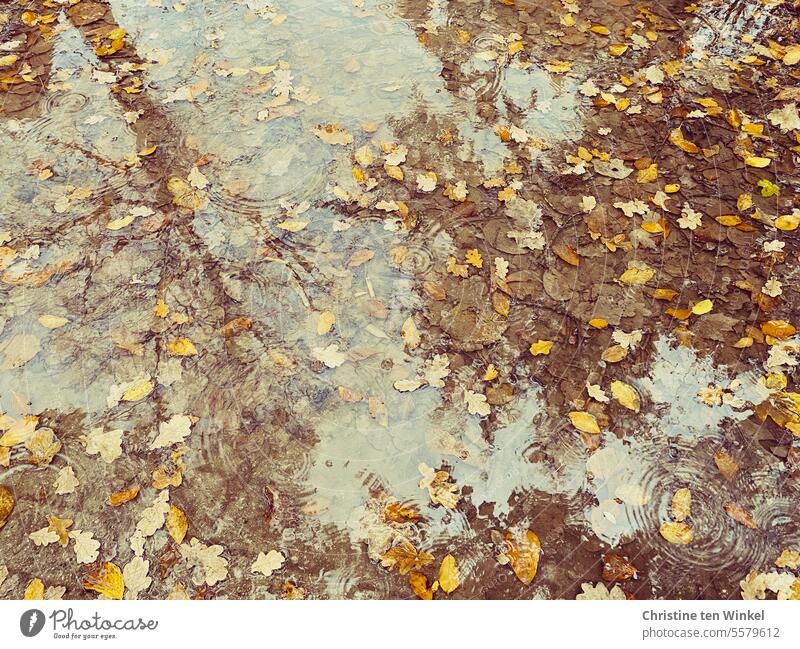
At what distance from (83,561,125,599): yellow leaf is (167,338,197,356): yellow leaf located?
976 millimetres

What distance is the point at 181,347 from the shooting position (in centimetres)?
277

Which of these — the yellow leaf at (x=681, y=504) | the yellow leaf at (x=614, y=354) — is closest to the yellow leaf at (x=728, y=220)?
the yellow leaf at (x=614, y=354)

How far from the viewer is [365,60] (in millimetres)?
4156

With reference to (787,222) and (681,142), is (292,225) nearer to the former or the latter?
(681,142)

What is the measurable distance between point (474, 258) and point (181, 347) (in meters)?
1.60

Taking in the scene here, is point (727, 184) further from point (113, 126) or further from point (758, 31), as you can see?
point (113, 126)

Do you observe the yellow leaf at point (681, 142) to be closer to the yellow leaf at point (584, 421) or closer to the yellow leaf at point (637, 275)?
the yellow leaf at point (637, 275)

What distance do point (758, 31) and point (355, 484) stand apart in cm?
469

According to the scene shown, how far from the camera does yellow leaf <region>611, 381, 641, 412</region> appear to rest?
262 centimetres

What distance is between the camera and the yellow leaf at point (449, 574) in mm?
2205
